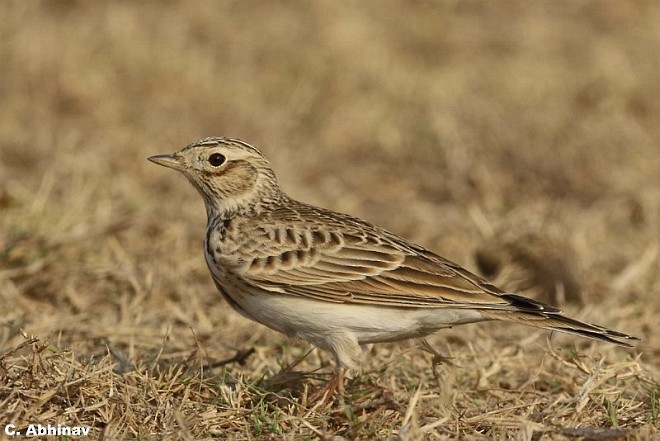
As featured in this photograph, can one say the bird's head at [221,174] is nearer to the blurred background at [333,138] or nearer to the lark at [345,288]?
the lark at [345,288]

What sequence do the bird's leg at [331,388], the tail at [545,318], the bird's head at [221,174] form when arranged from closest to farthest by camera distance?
the tail at [545,318] < the bird's leg at [331,388] < the bird's head at [221,174]

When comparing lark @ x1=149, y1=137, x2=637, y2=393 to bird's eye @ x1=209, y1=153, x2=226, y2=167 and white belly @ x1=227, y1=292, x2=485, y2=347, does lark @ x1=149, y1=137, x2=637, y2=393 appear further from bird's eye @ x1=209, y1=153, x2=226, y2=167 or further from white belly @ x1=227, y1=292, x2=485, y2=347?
bird's eye @ x1=209, y1=153, x2=226, y2=167

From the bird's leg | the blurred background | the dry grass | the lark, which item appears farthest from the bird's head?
the bird's leg

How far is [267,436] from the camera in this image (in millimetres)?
5105

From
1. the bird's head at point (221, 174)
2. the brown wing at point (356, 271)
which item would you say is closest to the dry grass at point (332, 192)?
the brown wing at point (356, 271)

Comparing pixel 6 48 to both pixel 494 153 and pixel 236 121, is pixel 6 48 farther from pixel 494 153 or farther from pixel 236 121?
pixel 494 153

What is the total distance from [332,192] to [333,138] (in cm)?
137

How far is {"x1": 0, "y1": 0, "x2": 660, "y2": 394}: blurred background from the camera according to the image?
7734 millimetres

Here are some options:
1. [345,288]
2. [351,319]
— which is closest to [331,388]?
[351,319]

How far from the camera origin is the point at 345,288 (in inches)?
219

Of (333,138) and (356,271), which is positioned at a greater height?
(356,271)

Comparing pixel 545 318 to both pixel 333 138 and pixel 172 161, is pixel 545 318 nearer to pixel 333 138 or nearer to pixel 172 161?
pixel 172 161

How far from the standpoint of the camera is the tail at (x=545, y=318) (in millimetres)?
5230

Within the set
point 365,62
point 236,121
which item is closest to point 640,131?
point 365,62
